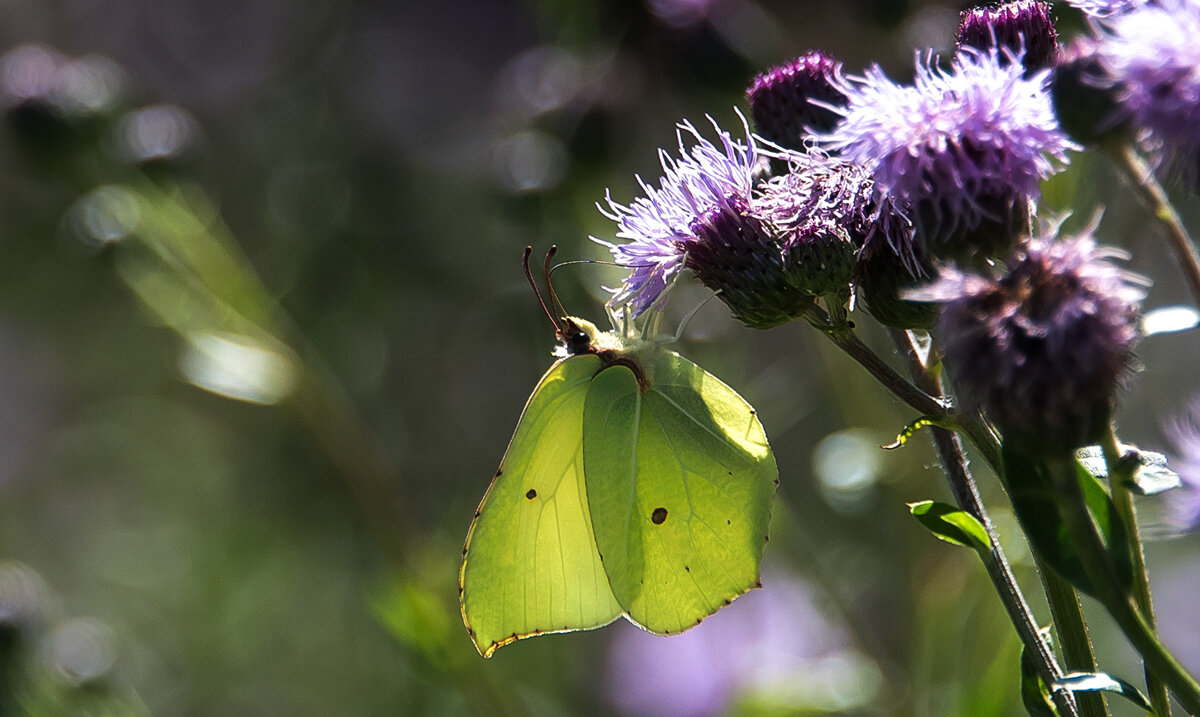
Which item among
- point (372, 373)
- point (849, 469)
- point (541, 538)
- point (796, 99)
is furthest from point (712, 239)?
point (372, 373)

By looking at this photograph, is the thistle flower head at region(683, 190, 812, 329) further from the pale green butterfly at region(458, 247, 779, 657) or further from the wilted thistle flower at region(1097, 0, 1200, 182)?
the wilted thistle flower at region(1097, 0, 1200, 182)

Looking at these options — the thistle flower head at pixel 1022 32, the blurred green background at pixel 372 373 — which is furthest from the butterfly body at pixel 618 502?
the thistle flower head at pixel 1022 32

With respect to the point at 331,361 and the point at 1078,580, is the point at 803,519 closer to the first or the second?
the point at 331,361

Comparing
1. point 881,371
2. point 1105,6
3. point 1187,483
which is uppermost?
point 1105,6

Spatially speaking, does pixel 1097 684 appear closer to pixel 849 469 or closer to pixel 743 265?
pixel 743 265

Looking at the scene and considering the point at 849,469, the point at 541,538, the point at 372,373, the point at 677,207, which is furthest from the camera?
the point at 372,373

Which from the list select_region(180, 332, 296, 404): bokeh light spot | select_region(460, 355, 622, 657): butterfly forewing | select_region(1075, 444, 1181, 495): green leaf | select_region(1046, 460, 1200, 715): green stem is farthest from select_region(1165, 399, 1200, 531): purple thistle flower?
select_region(180, 332, 296, 404): bokeh light spot

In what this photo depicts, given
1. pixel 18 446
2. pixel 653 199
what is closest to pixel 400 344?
pixel 18 446
